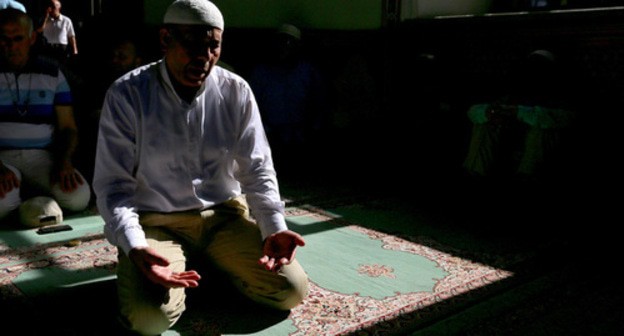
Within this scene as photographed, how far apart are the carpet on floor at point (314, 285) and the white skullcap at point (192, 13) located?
915 millimetres

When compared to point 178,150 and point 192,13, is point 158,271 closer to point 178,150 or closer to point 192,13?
point 178,150

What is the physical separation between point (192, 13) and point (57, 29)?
3.33 m

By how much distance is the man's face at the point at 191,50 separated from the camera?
1.79m

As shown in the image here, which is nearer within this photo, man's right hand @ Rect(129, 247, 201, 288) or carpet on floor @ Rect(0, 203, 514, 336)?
man's right hand @ Rect(129, 247, 201, 288)

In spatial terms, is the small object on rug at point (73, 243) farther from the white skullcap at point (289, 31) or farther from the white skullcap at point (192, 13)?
the white skullcap at point (289, 31)

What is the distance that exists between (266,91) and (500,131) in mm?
1802

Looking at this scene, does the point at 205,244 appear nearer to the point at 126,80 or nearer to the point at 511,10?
the point at 126,80

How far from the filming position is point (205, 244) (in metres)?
2.07

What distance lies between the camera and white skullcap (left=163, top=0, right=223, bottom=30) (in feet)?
5.83

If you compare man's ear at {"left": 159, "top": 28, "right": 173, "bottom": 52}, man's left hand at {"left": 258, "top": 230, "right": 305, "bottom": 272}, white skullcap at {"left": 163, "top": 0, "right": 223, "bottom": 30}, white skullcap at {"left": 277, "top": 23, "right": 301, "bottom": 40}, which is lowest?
man's left hand at {"left": 258, "top": 230, "right": 305, "bottom": 272}

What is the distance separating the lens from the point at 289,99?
4594 mm

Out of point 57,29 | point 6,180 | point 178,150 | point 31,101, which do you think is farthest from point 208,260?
point 57,29

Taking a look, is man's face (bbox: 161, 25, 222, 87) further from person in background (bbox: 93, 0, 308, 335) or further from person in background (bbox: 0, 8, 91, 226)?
person in background (bbox: 0, 8, 91, 226)

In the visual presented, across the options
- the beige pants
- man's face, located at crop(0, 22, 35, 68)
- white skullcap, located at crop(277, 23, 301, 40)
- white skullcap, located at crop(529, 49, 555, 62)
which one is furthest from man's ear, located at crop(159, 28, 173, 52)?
white skullcap, located at crop(277, 23, 301, 40)
